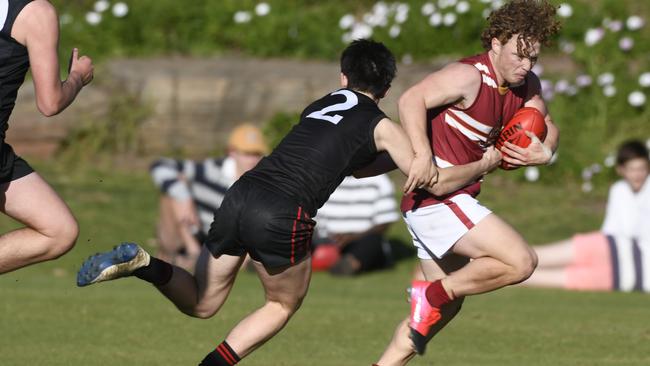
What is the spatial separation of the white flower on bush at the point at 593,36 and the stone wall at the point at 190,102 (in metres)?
1.97

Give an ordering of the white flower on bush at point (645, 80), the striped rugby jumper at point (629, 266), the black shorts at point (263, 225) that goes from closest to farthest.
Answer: the black shorts at point (263, 225)
the striped rugby jumper at point (629, 266)
the white flower on bush at point (645, 80)

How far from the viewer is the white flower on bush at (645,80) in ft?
50.4

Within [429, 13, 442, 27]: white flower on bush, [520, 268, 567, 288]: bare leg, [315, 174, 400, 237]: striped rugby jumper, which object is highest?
[429, 13, 442, 27]: white flower on bush

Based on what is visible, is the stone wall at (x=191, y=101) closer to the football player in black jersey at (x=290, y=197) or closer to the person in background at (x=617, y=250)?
the person in background at (x=617, y=250)

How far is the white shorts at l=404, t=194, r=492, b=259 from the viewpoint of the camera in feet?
20.9

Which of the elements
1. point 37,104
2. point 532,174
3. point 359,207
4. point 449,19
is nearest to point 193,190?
point 359,207

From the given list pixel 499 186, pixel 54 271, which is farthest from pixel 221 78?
pixel 54 271

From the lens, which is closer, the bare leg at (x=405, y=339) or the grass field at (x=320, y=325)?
the bare leg at (x=405, y=339)

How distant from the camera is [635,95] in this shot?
15.4 meters

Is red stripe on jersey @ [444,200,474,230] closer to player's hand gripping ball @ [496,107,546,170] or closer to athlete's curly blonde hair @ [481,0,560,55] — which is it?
player's hand gripping ball @ [496,107,546,170]

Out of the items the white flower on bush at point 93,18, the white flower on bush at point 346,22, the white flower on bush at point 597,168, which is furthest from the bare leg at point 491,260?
the white flower on bush at point 93,18

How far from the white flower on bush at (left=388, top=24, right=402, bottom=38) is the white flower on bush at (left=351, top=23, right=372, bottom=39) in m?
0.27

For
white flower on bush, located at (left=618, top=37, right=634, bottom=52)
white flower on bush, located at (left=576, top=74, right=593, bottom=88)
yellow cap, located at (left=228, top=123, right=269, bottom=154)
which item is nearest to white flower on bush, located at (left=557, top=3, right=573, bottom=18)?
white flower on bush, located at (left=618, top=37, right=634, bottom=52)

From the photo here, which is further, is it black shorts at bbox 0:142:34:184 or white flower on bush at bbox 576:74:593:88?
white flower on bush at bbox 576:74:593:88
